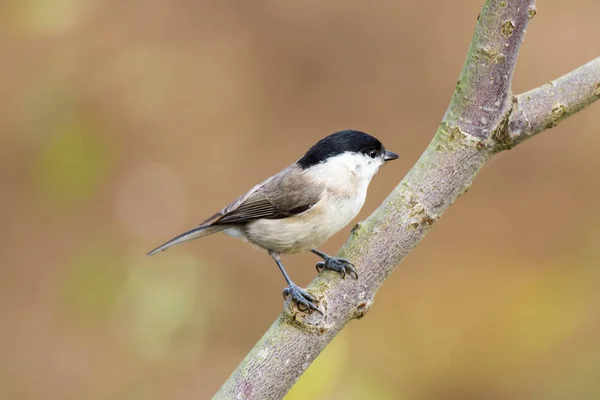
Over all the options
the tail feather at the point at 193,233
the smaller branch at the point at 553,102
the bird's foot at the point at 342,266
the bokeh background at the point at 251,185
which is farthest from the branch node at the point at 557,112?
the bokeh background at the point at 251,185

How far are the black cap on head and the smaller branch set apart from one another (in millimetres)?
786

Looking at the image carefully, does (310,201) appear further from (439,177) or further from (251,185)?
(251,185)

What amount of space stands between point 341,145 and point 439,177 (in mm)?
766

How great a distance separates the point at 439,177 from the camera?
1811mm

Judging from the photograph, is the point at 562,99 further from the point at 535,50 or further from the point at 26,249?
the point at 26,249

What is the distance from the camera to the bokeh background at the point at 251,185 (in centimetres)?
396

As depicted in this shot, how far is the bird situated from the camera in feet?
8.17

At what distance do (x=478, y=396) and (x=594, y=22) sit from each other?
10.2ft

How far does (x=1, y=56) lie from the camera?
5.48m

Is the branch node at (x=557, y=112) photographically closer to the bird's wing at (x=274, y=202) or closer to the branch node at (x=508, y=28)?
the branch node at (x=508, y=28)

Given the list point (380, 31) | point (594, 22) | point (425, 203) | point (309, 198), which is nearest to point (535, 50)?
point (594, 22)

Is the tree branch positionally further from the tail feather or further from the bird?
the tail feather

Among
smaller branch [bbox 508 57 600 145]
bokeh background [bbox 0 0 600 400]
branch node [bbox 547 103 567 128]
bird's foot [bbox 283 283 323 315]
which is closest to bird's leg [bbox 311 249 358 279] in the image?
bird's foot [bbox 283 283 323 315]

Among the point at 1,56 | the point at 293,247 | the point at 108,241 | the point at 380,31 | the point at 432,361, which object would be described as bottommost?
the point at 432,361
